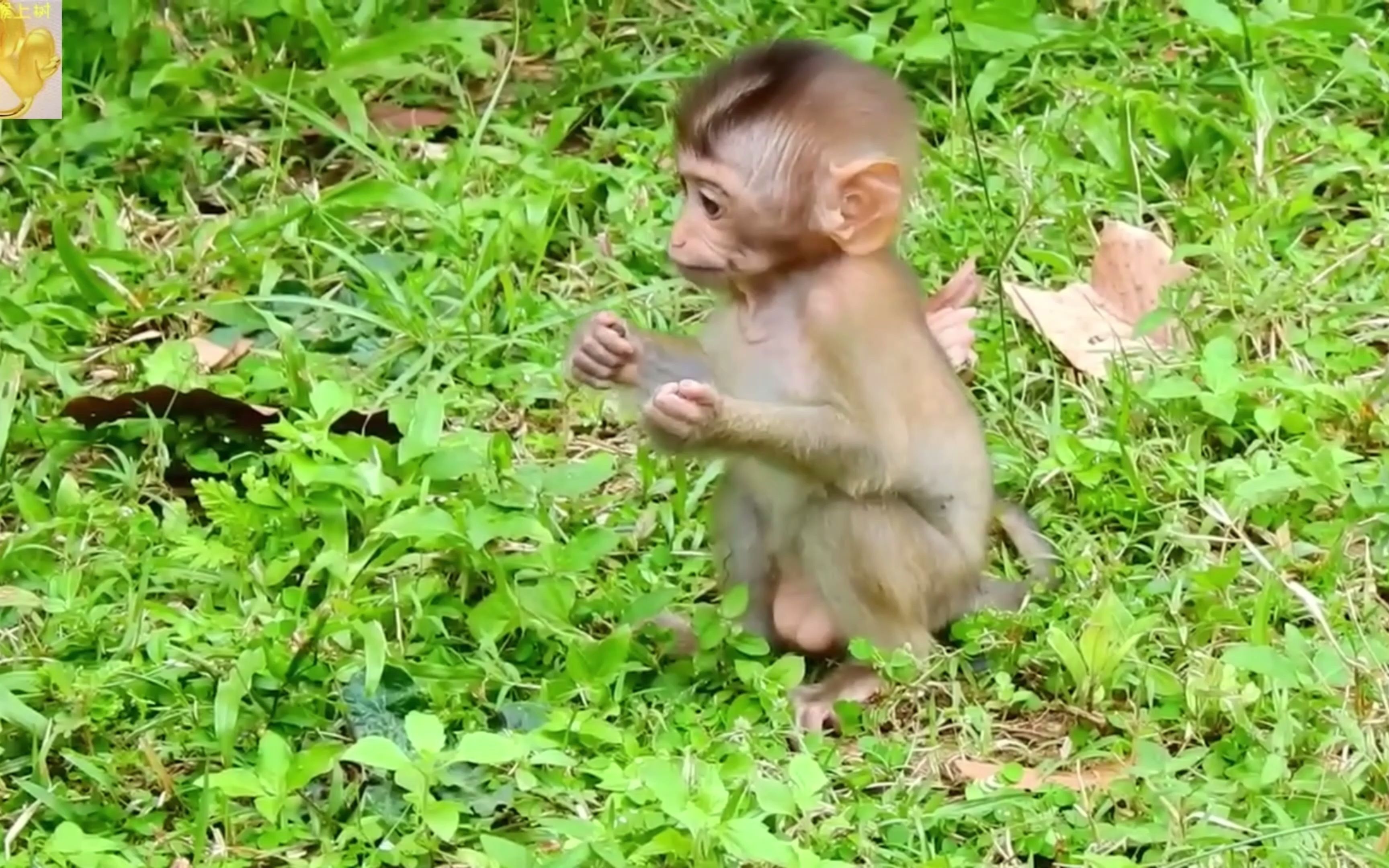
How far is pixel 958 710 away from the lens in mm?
4406

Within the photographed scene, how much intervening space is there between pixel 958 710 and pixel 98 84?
11.6ft

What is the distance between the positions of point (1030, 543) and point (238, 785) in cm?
179

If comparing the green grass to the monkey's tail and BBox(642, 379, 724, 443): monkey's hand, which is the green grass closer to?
the monkey's tail

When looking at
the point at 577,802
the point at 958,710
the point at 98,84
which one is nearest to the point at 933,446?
the point at 958,710

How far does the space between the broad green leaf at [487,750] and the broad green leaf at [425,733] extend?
0.12ft

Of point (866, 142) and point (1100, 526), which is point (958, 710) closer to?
point (1100, 526)

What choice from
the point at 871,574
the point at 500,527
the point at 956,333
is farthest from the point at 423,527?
the point at 956,333

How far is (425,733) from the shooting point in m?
4.00

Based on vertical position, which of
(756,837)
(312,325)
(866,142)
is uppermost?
(866,142)

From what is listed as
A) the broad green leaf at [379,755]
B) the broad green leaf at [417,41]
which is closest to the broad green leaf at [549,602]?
the broad green leaf at [379,755]

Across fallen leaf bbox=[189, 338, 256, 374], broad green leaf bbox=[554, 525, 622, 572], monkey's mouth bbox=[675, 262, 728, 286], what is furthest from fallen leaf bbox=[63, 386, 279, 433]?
monkey's mouth bbox=[675, 262, 728, 286]

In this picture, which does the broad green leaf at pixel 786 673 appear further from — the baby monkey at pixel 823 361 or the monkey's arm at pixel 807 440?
the monkey's arm at pixel 807 440

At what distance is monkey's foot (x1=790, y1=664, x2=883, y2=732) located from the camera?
14.5 ft

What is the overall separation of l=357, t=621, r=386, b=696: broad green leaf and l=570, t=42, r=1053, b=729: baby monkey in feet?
2.06
